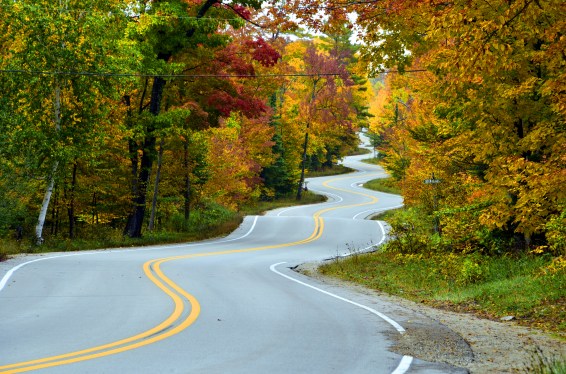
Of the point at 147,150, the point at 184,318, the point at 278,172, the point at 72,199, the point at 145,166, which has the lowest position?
the point at 184,318

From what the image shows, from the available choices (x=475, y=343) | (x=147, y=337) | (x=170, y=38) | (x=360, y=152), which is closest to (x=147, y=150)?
(x=170, y=38)

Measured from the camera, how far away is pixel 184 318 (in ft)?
35.0

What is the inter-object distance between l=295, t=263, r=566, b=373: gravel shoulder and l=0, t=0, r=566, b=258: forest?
235 centimetres

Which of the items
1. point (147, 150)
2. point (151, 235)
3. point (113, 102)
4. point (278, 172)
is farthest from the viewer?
point (278, 172)

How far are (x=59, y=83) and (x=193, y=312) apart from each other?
15445mm

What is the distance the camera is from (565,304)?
1302 cm

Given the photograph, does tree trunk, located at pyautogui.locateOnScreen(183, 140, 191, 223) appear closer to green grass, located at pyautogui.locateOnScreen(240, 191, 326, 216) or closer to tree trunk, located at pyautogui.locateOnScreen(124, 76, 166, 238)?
tree trunk, located at pyautogui.locateOnScreen(124, 76, 166, 238)

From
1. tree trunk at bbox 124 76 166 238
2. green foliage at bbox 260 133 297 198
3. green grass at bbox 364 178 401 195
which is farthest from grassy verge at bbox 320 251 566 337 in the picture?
green grass at bbox 364 178 401 195

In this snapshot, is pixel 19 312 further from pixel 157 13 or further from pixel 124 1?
pixel 124 1

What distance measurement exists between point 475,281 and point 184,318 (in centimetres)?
920

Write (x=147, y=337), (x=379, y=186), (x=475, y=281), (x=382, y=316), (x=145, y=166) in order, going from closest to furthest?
(x=147, y=337) < (x=382, y=316) < (x=475, y=281) < (x=145, y=166) < (x=379, y=186)

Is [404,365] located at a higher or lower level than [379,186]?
higher

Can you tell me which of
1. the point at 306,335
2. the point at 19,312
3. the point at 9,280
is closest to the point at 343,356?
the point at 306,335

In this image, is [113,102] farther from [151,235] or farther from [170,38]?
[151,235]
